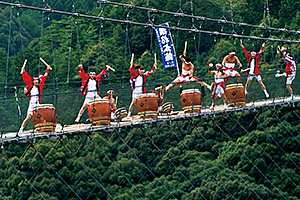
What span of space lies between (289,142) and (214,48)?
12.3 m

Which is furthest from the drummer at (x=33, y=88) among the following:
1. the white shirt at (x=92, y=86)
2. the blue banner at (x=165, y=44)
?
the blue banner at (x=165, y=44)

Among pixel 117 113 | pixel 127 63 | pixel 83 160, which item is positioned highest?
pixel 117 113

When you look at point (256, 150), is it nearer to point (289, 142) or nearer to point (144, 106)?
point (289, 142)

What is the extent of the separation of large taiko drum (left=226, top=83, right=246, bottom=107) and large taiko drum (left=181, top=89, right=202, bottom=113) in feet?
4.49

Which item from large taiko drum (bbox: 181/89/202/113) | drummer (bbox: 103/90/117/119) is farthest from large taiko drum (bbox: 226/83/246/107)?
drummer (bbox: 103/90/117/119)

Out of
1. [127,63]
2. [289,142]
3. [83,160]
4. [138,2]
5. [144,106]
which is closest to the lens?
[144,106]

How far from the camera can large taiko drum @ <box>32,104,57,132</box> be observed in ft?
62.0

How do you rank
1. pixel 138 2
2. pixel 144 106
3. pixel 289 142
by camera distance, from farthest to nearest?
1. pixel 138 2
2. pixel 289 142
3. pixel 144 106

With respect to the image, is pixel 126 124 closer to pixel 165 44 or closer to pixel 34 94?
pixel 34 94

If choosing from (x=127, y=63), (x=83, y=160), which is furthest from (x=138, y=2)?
(x=83, y=160)

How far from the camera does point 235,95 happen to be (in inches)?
878

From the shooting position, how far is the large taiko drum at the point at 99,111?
19.5 m

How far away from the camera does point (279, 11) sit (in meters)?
49.2

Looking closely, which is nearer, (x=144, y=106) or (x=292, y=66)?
(x=144, y=106)
